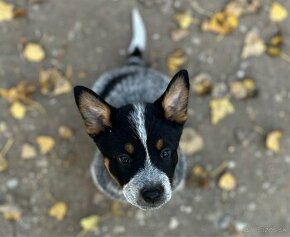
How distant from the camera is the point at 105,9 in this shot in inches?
210

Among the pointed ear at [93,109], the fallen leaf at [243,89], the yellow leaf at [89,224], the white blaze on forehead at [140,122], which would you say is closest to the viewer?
the pointed ear at [93,109]

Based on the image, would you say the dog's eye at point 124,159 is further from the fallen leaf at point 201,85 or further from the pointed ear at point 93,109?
the fallen leaf at point 201,85

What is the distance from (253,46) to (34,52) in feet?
7.81

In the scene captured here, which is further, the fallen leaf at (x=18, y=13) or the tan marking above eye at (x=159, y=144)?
the fallen leaf at (x=18, y=13)

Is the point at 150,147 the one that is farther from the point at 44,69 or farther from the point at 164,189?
the point at 44,69

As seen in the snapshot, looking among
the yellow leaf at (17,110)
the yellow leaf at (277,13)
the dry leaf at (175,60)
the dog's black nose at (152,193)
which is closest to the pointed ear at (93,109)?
the dog's black nose at (152,193)

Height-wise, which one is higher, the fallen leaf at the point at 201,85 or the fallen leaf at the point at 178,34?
the fallen leaf at the point at 178,34

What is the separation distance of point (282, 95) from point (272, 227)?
1.41 m

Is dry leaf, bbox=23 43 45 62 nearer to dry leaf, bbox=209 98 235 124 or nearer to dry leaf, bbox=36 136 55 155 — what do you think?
dry leaf, bbox=36 136 55 155

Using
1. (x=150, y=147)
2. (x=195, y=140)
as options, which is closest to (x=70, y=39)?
(x=195, y=140)

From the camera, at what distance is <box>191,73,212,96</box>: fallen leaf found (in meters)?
5.16

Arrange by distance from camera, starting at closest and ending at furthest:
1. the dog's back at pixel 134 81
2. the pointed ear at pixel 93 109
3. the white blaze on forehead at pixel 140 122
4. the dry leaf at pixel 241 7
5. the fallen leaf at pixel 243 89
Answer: the pointed ear at pixel 93 109 → the white blaze on forehead at pixel 140 122 → the dog's back at pixel 134 81 → the fallen leaf at pixel 243 89 → the dry leaf at pixel 241 7

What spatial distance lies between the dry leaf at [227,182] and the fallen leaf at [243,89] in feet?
2.76

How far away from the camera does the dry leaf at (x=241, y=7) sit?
17.3 ft
